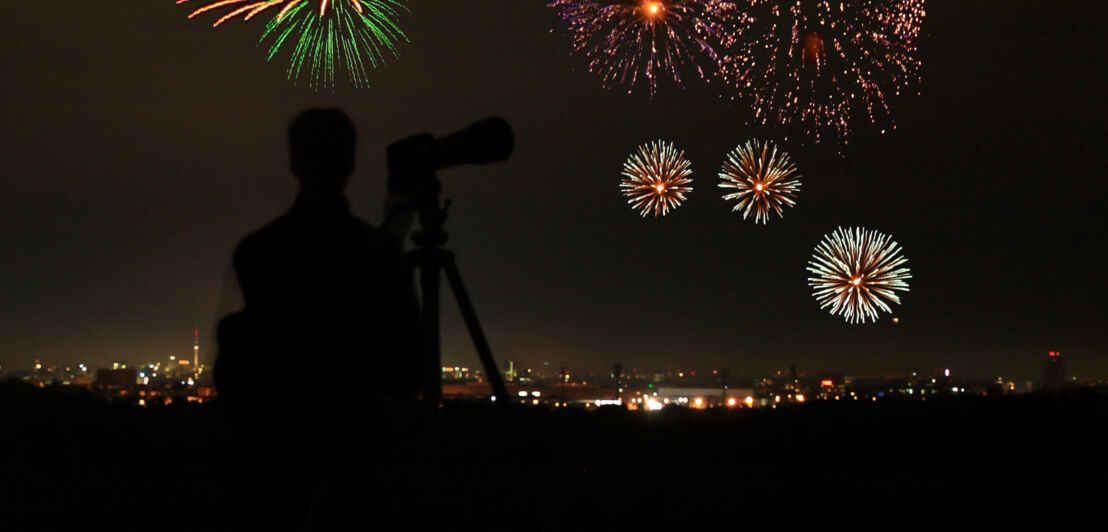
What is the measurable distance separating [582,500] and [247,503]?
6.18 ft

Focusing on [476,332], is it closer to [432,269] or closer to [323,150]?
[432,269]

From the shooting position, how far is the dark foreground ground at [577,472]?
9.32 ft

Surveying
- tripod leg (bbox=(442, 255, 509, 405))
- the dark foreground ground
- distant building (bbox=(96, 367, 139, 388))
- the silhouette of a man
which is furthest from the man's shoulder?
distant building (bbox=(96, 367, 139, 388))

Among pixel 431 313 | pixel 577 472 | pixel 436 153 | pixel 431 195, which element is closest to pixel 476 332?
pixel 431 313

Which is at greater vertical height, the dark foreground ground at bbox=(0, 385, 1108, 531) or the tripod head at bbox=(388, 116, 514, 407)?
the tripod head at bbox=(388, 116, 514, 407)

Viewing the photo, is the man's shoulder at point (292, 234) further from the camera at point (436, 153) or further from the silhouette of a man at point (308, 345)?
the camera at point (436, 153)

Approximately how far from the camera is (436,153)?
10.7 ft

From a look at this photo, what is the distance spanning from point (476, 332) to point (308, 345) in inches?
40.1

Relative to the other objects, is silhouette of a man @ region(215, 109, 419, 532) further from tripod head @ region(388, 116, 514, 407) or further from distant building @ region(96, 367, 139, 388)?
distant building @ region(96, 367, 139, 388)

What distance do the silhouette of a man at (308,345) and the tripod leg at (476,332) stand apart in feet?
2.70

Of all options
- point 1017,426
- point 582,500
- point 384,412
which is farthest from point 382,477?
point 1017,426

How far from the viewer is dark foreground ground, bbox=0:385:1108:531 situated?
9.32 ft

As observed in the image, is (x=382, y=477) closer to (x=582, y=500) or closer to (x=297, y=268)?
(x=582, y=500)

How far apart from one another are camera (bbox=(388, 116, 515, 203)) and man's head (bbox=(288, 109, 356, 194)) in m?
0.45
